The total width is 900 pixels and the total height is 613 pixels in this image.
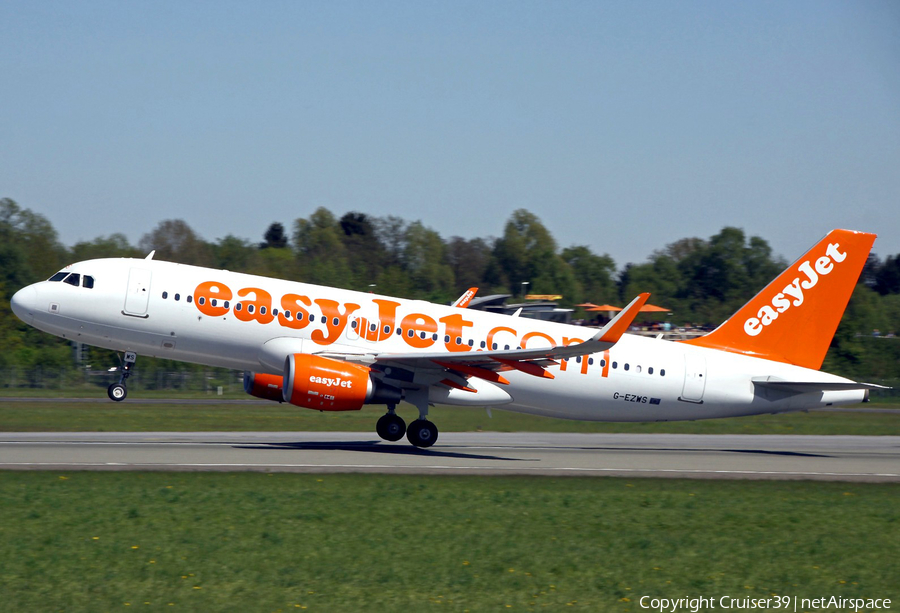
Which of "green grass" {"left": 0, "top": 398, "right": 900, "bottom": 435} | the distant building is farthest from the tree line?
"green grass" {"left": 0, "top": 398, "right": 900, "bottom": 435}

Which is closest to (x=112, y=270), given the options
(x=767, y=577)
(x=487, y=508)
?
(x=487, y=508)

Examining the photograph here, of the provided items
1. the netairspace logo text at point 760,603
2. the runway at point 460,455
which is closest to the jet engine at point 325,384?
the runway at point 460,455

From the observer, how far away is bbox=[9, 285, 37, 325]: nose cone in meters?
25.3

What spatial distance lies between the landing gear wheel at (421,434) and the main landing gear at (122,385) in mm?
8148

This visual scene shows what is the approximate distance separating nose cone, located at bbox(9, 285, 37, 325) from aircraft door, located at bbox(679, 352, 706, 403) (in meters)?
19.6

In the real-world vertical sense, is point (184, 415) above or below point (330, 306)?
below

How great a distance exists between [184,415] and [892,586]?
32.9 meters

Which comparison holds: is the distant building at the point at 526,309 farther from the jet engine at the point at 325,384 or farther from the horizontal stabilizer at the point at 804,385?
the jet engine at the point at 325,384

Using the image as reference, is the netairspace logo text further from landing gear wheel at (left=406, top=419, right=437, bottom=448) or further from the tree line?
the tree line

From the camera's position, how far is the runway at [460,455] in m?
21.5

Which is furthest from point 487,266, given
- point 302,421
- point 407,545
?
point 407,545

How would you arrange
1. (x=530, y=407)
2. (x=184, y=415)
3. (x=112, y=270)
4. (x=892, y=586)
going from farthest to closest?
(x=184, y=415) → (x=530, y=407) → (x=112, y=270) → (x=892, y=586)

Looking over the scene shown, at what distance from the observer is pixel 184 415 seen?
131 feet

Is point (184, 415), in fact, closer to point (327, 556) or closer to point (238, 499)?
point (238, 499)
